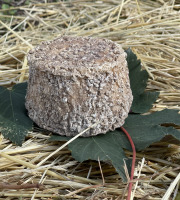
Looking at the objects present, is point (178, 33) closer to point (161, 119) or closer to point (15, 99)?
point (161, 119)

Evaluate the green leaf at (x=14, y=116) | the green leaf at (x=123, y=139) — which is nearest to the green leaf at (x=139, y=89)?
the green leaf at (x=123, y=139)

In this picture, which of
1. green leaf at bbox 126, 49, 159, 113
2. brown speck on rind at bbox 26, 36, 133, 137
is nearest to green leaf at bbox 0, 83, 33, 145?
brown speck on rind at bbox 26, 36, 133, 137

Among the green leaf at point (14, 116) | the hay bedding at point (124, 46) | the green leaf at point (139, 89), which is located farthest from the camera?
the green leaf at point (139, 89)

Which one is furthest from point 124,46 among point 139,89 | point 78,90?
point 78,90

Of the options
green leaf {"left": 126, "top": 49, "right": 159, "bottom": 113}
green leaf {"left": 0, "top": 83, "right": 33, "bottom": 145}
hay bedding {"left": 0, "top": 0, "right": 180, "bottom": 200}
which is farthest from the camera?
green leaf {"left": 126, "top": 49, "right": 159, "bottom": 113}

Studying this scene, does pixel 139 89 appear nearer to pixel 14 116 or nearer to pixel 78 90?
pixel 78 90

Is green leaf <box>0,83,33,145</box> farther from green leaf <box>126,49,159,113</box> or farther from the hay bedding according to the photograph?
green leaf <box>126,49,159,113</box>

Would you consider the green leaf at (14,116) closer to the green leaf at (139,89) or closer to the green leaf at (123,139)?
the green leaf at (123,139)
